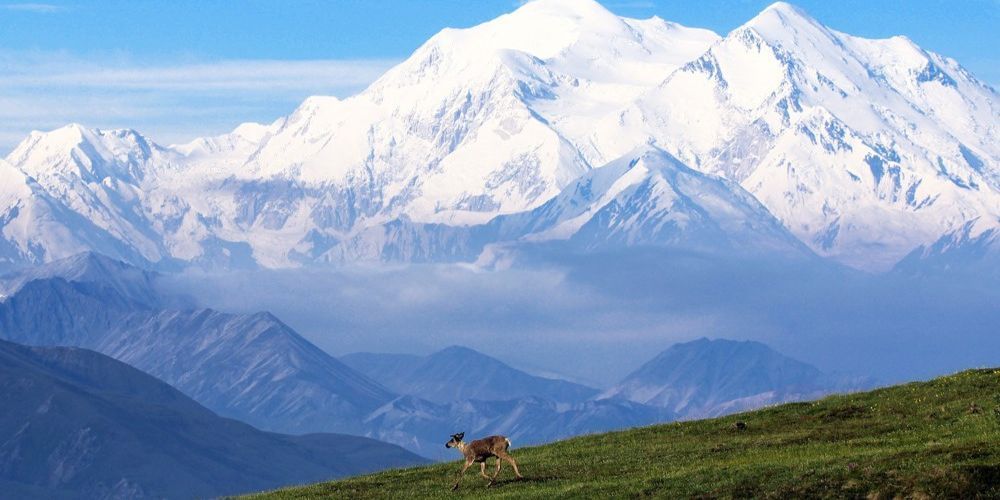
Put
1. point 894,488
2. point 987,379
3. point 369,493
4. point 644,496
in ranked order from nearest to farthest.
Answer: point 894,488
point 644,496
point 369,493
point 987,379

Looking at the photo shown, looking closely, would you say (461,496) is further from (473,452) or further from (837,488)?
(837,488)

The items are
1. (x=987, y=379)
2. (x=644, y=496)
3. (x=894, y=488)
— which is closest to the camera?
(x=894, y=488)

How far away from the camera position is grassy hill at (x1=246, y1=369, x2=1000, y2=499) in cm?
5872

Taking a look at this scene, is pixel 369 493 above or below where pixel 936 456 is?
below

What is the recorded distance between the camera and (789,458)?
66.0 metres

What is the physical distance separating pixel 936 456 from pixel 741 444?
551 inches

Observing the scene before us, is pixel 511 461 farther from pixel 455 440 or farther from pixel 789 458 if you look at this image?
pixel 789 458

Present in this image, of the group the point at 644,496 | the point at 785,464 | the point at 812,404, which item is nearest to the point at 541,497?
the point at 644,496

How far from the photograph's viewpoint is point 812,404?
8231cm

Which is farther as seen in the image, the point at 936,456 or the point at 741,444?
the point at 741,444

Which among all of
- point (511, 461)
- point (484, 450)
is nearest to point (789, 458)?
point (511, 461)

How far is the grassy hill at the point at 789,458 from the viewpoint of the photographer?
58719mm

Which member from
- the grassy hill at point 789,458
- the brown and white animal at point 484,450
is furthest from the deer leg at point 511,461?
the grassy hill at point 789,458

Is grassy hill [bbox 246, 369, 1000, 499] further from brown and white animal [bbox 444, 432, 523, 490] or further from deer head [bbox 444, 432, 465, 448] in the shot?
deer head [bbox 444, 432, 465, 448]
